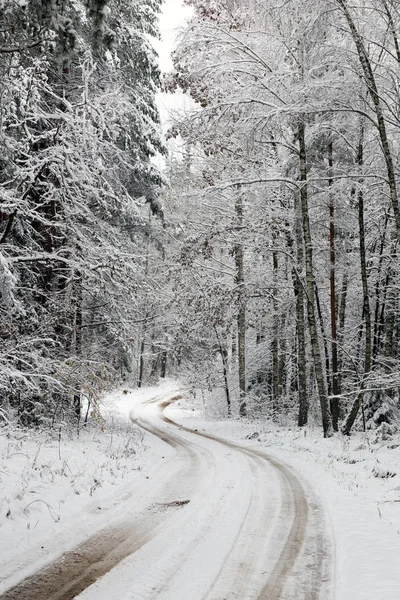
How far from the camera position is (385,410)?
46.4ft

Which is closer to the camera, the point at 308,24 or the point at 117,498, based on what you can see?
the point at 117,498

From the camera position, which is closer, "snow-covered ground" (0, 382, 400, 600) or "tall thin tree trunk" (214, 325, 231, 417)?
"snow-covered ground" (0, 382, 400, 600)

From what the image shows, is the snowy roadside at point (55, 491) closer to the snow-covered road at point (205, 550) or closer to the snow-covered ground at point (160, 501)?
the snow-covered ground at point (160, 501)

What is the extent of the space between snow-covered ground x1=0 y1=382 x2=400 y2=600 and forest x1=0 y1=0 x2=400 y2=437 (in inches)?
54.0

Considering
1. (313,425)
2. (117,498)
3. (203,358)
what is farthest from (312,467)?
(203,358)

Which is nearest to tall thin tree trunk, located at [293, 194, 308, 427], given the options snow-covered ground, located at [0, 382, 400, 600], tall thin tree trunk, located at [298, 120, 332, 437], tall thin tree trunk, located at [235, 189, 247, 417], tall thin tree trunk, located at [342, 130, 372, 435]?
tall thin tree trunk, located at [298, 120, 332, 437]

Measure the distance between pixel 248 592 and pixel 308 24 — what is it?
11.9m

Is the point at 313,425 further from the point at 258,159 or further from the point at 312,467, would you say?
the point at 258,159

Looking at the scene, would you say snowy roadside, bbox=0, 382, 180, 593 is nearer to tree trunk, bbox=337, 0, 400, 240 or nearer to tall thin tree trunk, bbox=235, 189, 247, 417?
tree trunk, bbox=337, 0, 400, 240

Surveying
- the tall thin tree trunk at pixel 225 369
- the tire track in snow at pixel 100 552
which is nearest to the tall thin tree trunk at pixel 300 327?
the tall thin tree trunk at pixel 225 369

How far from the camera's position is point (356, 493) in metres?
7.46

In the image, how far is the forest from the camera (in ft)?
31.1

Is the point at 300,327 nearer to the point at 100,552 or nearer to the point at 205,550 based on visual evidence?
the point at 205,550

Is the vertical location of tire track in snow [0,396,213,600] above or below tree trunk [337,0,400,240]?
below
